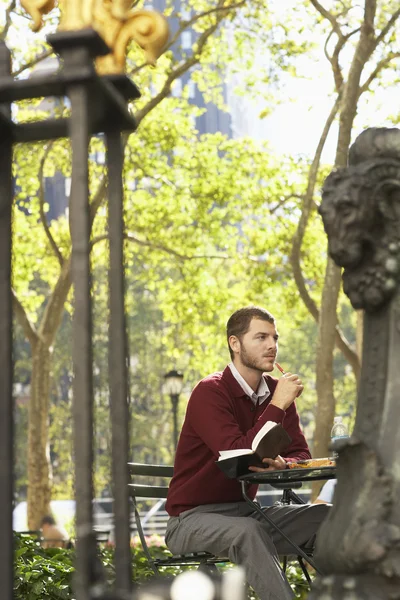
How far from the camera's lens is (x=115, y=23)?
3.02 metres

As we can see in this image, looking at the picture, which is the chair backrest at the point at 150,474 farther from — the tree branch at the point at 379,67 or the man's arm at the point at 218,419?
the tree branch at the point at 379,67

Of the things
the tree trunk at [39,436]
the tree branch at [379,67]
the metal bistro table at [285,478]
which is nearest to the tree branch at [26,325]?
the tree trunk at [39,436]

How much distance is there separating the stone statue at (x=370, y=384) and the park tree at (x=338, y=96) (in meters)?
11.8

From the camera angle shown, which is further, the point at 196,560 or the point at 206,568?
the point at 206,568

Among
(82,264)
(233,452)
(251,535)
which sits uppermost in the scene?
(82,264)

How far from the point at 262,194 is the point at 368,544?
1737cm

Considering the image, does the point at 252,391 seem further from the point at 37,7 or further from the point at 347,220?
the point at 37,7

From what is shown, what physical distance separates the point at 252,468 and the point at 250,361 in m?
0.65

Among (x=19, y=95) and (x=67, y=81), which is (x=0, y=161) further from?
(x=67, y=81)

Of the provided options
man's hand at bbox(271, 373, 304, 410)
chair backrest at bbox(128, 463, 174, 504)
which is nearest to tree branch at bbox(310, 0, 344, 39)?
chair backrest at bbox(128, 463, 174, 504)

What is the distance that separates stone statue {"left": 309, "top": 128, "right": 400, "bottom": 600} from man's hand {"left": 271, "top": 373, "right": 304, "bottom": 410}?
1.76 meters

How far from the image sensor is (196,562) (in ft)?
16.6

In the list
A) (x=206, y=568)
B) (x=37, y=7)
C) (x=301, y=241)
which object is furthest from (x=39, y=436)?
(x=37, y=7)

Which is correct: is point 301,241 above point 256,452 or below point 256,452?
above
